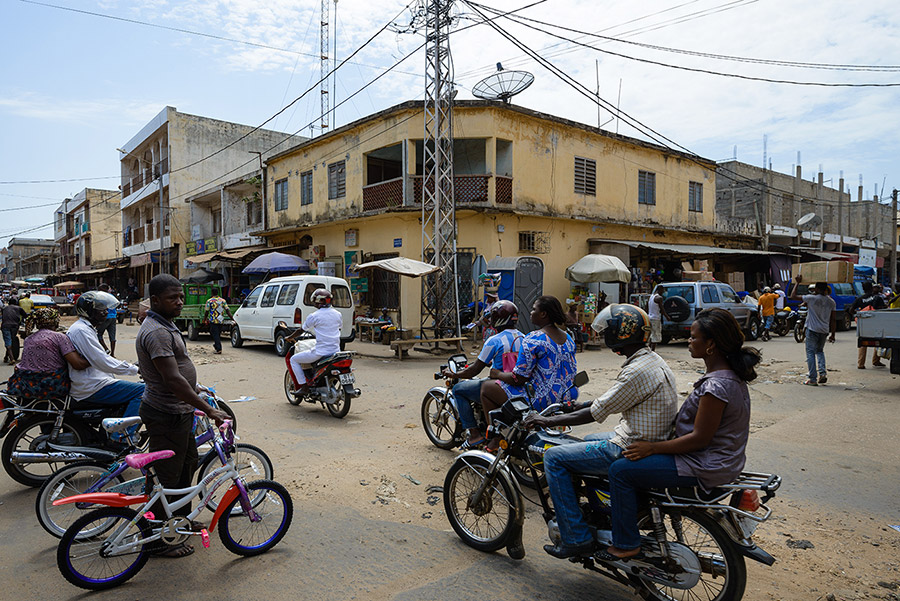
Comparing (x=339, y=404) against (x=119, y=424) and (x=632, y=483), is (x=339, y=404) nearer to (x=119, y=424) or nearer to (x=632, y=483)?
(x=119, y=424)

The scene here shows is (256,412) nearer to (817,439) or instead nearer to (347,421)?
(347,421)

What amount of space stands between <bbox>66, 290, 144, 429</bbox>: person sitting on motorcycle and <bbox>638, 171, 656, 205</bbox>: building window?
20538mm

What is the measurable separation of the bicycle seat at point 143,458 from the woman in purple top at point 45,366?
1.91 metres

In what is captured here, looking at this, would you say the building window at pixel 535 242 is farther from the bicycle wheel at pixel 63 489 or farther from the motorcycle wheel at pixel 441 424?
the bicycle wheel at pixel 63 489

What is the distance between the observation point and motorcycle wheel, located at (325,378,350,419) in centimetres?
729

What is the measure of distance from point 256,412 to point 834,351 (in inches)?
553

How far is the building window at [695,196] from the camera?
79.4 ft

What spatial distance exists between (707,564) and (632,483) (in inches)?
21.0

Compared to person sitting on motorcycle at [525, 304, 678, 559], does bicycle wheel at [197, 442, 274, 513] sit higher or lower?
lower

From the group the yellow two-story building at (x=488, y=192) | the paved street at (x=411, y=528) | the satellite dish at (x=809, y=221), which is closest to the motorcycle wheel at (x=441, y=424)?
the paved street at (x=411, y=528)

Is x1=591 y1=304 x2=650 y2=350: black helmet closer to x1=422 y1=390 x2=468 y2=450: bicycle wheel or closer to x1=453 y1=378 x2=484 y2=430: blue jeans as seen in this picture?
x1=453 y1=378 x2=484 y2=430: blue jeans

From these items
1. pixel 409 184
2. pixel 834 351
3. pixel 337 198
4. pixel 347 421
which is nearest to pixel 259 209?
pixel 337 198

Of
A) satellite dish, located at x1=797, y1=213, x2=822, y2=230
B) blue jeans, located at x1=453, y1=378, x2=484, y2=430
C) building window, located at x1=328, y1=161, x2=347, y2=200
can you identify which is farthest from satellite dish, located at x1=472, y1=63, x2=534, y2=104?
satellite dish, located at x1=797, y1=213, x2=822, y2=230

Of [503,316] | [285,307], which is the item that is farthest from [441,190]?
[503,316]
